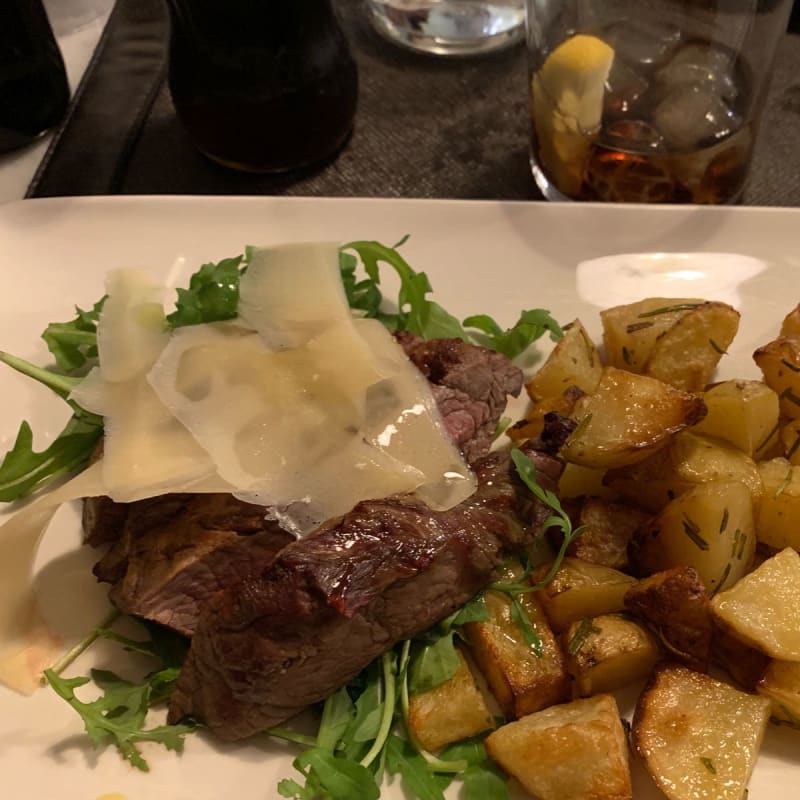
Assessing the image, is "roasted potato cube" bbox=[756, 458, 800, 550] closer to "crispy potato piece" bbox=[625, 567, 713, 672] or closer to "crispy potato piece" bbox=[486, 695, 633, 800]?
"crispy potato piece" bbox=[625, 567, 713, 672]

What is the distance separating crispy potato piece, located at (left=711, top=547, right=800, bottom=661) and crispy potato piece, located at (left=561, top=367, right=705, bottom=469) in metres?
0.29

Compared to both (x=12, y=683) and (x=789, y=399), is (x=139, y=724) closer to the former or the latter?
(x=12, y=683)

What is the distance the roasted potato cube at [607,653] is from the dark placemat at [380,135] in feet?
5.07

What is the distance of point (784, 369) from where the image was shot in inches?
70.9

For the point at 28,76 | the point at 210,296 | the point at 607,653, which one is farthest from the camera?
the point at 28,76

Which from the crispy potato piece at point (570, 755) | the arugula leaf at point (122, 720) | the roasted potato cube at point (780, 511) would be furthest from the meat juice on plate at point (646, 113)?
the arugula leaf at point (122, 720)

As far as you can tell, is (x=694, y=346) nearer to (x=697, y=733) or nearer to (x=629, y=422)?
(x=629, y=422)

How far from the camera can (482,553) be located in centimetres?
Result: 156

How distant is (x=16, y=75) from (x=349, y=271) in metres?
1.40

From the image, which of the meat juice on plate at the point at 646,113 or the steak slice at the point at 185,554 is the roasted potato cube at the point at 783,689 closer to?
the steak slice at the point at 185,554

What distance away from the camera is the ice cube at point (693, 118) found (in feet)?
7.71

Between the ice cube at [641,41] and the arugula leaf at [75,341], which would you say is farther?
the ice cube at [641,41]

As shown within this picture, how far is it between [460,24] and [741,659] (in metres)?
2.62

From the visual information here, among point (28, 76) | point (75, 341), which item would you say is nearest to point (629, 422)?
point (75, 341)
